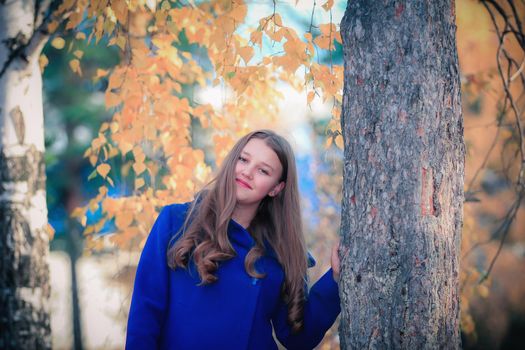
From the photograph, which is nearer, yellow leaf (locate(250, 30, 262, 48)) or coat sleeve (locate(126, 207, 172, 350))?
coat sleeve (locate(126, 207, 172, 350))

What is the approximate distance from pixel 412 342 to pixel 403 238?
1.17 ft

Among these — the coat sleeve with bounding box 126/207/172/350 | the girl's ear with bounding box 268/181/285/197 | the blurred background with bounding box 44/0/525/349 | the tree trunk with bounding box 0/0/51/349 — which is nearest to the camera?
the coat sleeve with bounding box 126/207/172/350

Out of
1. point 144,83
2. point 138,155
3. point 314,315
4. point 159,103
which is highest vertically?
point 144,83

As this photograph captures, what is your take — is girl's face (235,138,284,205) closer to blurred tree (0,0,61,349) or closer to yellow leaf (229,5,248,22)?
yellow leaf (229,5,248,22)

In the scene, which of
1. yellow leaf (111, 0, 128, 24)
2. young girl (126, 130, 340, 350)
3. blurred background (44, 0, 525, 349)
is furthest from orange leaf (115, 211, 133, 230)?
blurred background (44, 0, 525, 349)

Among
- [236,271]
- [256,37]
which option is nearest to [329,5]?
[256,37]

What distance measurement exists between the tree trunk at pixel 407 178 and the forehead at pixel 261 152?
0.68 m

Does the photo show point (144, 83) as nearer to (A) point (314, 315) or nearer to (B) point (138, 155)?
(B) point (138, 155)

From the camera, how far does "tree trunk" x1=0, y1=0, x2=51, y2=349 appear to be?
2.78 meters

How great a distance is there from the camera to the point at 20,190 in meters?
2.81

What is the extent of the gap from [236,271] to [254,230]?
0.32 m

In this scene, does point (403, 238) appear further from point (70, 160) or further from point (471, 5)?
point (70, 160)

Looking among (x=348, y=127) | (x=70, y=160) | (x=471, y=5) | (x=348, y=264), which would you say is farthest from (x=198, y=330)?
(x=70, y=160)

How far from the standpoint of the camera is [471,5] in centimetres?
496
